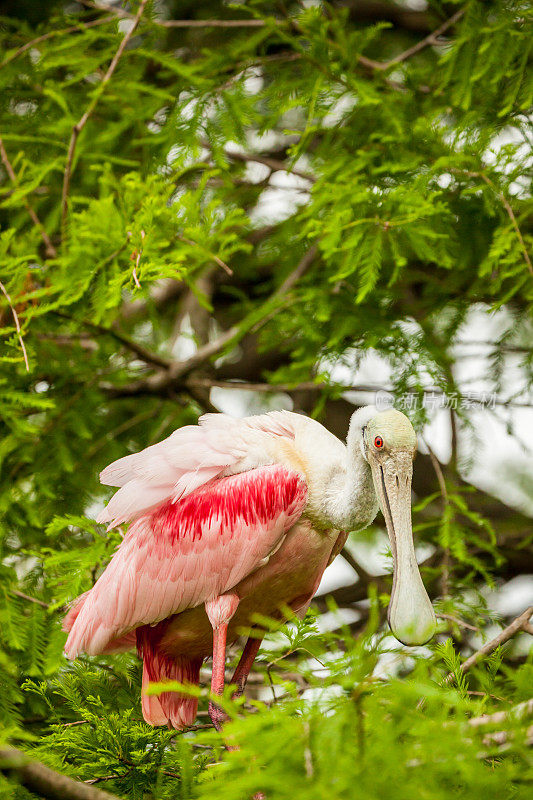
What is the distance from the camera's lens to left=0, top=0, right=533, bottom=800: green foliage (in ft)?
13.3

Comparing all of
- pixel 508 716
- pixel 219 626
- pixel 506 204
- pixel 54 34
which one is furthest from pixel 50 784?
pixel 54 34

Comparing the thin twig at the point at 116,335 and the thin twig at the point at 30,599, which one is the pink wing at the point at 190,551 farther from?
the thin twig at the point at 116,335

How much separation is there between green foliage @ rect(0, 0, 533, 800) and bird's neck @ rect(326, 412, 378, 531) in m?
0.46

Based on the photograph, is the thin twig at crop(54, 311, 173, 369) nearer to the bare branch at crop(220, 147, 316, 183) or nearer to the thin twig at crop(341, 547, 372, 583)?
the bare branch at crop(220, 147, 316, 183)

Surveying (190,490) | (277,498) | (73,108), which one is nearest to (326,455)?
(277,498)

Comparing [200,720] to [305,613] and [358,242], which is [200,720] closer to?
[305,613]

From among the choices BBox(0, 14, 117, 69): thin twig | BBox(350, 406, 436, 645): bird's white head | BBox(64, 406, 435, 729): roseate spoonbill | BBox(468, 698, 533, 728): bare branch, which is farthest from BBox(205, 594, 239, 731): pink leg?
BBox(0, 14, 117, 69): thin twig

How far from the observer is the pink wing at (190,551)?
3545 millimetres

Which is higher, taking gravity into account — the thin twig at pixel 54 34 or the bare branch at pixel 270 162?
the thin twig at pixel 54 34

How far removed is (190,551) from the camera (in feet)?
12.0

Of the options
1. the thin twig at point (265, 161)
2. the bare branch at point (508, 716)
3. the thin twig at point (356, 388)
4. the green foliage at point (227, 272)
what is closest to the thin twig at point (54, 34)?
the green foliage at point (227, 272)

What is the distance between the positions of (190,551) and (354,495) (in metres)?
→ 0.65

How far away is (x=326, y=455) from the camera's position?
371cm

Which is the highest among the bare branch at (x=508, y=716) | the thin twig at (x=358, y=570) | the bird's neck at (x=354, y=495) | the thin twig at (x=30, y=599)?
the bare branch at (x=508, y=716)
